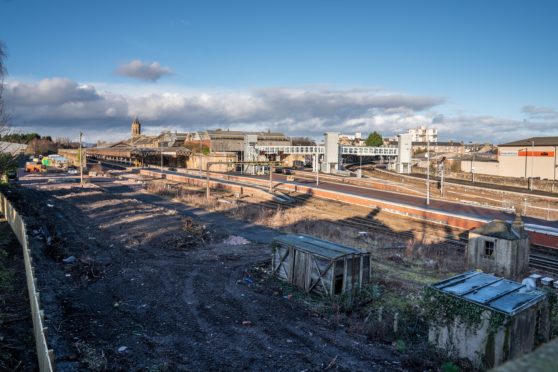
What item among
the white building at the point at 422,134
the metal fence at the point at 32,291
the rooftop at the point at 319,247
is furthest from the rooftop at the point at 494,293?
the white building at the point at 422,134

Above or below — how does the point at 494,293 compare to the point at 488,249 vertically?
above

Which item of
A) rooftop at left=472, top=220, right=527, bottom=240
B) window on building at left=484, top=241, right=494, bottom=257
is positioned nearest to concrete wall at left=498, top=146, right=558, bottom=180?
rooftop at left=472, top=220, right=527, bottom=240

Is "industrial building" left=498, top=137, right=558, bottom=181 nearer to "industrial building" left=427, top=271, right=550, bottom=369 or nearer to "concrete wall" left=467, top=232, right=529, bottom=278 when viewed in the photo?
"concrete wall" left=467, top=232, right=529, bottom=278

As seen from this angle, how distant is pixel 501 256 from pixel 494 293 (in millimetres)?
7882

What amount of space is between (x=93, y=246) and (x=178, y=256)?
4890 mm

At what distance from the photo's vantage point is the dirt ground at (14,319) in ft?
31.9

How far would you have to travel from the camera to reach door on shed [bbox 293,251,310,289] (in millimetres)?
15305

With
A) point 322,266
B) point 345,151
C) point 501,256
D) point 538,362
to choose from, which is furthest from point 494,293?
point 345,151

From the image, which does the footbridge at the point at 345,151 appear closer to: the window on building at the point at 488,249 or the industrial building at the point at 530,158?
the industrial building at the point at 530,158

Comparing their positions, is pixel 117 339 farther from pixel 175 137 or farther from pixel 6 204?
pixel 175 137

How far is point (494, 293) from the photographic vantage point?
10914 mm

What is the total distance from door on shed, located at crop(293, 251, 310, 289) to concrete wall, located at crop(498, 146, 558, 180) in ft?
156

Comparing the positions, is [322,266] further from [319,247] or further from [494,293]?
[494,293]

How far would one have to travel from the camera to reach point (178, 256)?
64.8 ft
